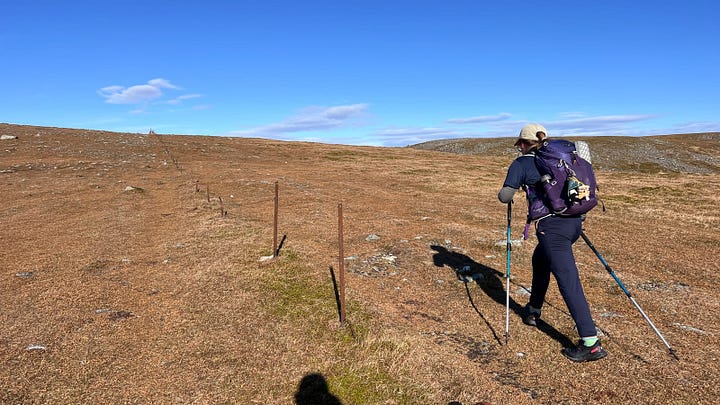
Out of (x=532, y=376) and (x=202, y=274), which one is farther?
(x=202, y=274)

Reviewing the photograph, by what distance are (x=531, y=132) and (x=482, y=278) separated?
448 centimetres

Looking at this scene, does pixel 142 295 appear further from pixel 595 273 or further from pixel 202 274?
pixel 595 273

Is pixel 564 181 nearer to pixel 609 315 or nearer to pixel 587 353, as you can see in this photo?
pixel 587 353

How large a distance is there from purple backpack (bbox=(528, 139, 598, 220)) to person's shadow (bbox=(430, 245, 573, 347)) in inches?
95.3

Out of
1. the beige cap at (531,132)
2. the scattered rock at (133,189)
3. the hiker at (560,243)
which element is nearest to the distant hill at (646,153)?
the scattered rock at (133,189)

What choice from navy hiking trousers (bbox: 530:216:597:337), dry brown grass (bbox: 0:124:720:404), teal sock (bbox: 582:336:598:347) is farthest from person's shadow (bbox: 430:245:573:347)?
navy hiking trousers (bbox: 530:216:597:337)

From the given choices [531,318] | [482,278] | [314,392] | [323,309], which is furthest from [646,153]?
[314,392]

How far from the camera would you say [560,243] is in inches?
243

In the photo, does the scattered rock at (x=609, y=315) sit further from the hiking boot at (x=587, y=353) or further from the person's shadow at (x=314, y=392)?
the person's shadow at (x=314, y=392)

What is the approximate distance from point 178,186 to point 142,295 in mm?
17247

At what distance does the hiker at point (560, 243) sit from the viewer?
19.8ft

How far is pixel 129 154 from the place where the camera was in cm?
4094

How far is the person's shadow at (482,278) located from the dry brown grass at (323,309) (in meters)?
0.06

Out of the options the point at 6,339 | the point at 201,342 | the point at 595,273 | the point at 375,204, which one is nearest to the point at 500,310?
the point at 595,273
